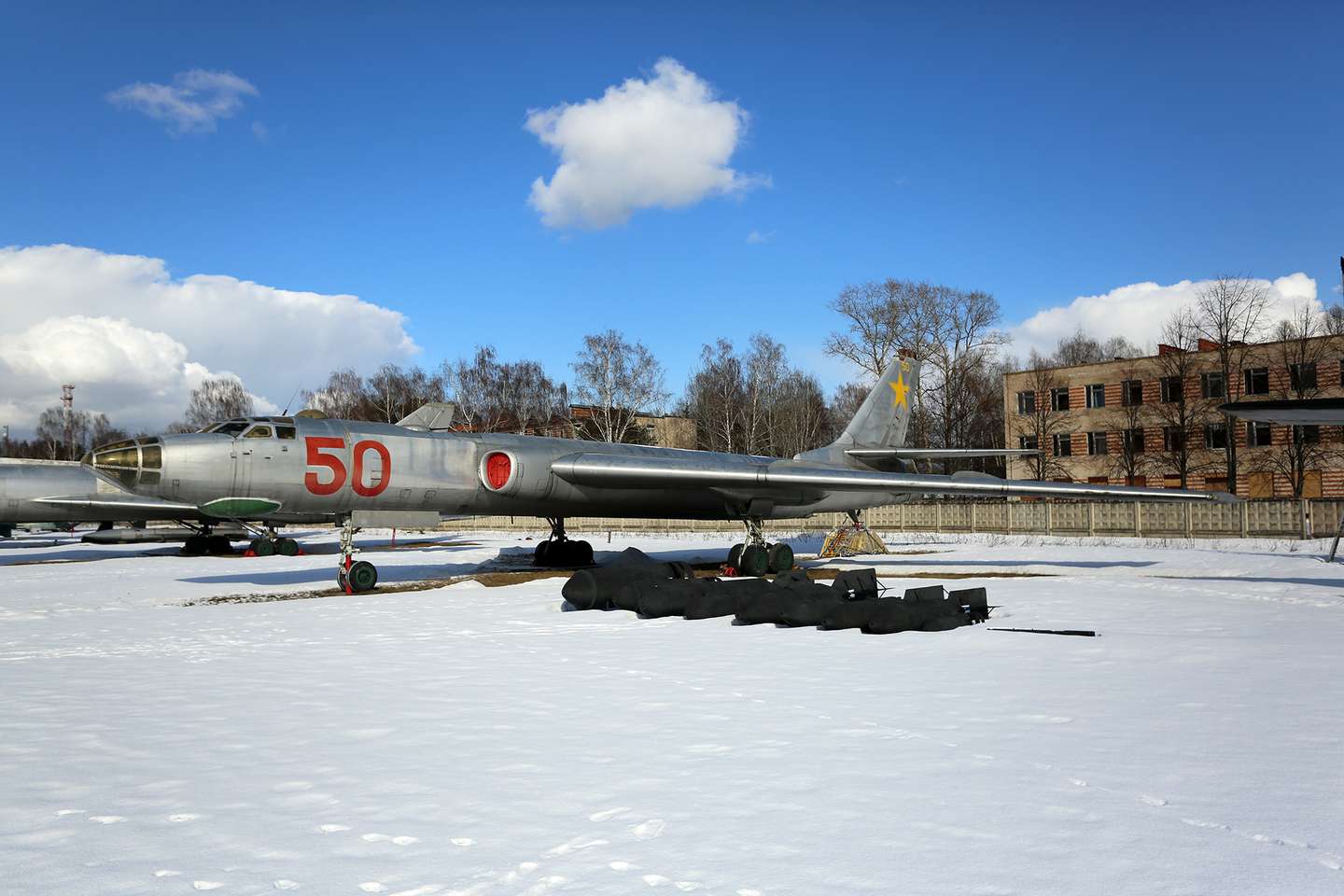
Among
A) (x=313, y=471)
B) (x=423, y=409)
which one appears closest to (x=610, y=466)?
(x=423, y=409)

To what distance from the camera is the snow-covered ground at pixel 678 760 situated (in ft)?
12.2

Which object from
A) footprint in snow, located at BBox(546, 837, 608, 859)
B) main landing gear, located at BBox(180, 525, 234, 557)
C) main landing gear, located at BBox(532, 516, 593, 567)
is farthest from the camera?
main landing gear, located at BBox(180, 525, 234, 557)

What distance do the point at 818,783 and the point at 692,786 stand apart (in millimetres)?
651

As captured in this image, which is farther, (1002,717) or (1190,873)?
(1002,717)

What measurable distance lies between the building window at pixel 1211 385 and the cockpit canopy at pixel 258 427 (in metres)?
52.7

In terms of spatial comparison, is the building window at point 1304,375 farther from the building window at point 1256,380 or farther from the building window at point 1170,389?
the building window at point 1170,389

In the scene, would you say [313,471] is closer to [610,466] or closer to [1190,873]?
[610,466]

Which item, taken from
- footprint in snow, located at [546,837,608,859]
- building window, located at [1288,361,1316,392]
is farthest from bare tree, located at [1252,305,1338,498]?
footprint in snow, located at [546,837,608,859]

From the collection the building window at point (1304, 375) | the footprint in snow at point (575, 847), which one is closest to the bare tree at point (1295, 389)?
the building window at point (1304, 375)

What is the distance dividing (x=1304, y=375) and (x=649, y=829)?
189 ft

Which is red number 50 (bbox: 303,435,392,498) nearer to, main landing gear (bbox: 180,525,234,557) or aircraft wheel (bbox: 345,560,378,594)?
aircraft wheel (bbox: 345,560,378,594)

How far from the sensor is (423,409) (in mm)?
18438

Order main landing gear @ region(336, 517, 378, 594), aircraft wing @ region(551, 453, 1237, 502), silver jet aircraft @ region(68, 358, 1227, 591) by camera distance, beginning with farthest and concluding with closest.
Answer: aircraft wing @ region(551, 453, 1237, 502) < main landing gear @ region(336, 517, 378, 594) < silver jet aircraft @ region(68, 358, 1227, 591)

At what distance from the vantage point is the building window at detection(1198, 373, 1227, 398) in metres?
53.3
